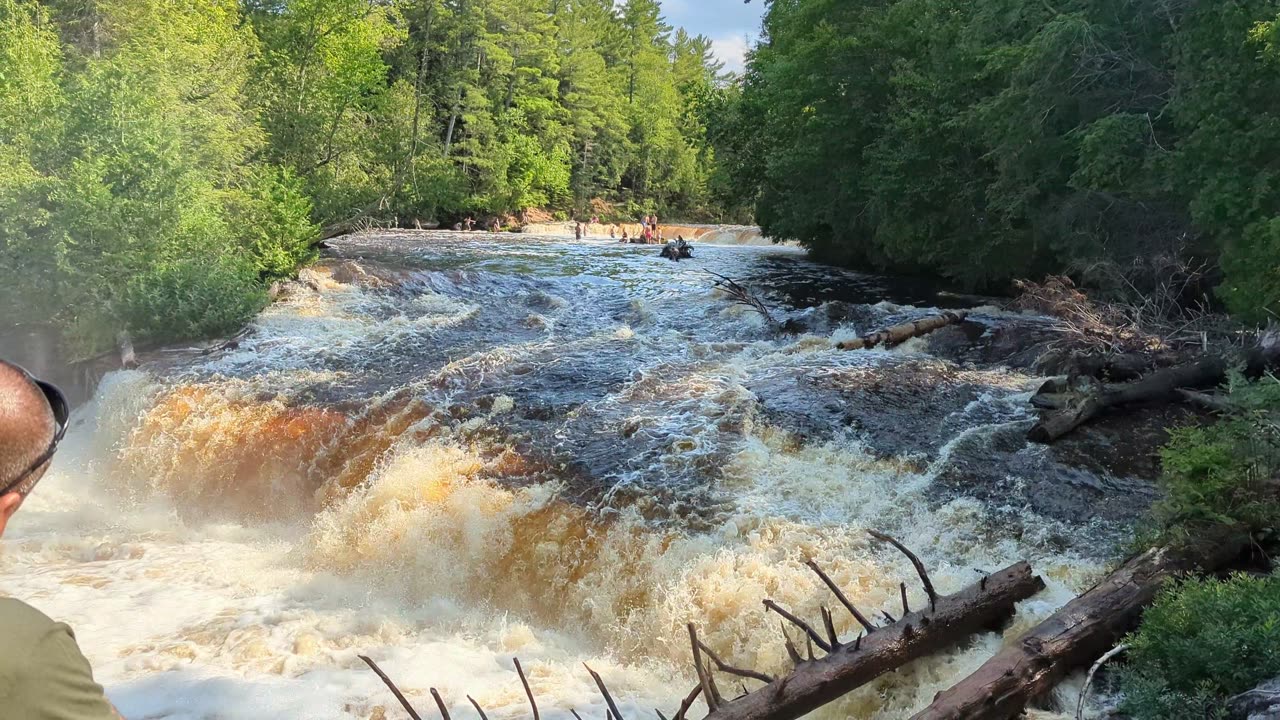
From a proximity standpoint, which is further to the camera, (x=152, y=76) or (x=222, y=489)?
(x=152, y=76)

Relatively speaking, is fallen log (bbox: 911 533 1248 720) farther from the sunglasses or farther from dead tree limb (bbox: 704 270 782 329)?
dead tree limb (bbox: 704 270 782 329)

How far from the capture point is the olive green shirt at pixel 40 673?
4.18 feet

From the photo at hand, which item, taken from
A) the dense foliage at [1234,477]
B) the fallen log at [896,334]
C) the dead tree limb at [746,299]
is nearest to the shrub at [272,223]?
the dead tree limb at [746,299]

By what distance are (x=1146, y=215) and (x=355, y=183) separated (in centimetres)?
2122

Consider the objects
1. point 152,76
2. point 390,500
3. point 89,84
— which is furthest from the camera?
point 152,76

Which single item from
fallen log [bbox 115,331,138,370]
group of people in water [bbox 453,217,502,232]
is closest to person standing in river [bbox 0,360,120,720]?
fallen log [bbox 115,331,138,370]

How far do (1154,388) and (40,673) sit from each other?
370 inches

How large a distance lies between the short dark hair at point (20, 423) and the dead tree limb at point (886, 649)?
9.62ft

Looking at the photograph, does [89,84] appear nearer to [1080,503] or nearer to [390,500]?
[390,500]

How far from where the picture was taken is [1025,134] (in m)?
12.6

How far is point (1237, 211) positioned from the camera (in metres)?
8.77

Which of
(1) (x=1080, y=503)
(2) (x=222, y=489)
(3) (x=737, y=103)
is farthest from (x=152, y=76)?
(1) (x=1080, y=503)

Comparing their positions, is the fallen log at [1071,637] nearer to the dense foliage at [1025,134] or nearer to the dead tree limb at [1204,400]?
the dead tree limb at [1204,400]

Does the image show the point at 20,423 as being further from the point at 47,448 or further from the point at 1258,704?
the point at 1258,704
